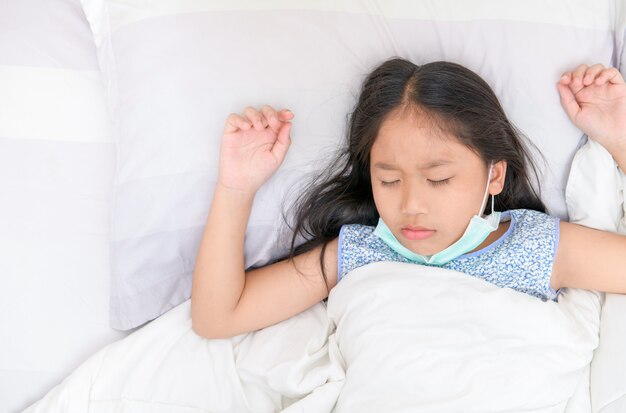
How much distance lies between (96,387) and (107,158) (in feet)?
1.41

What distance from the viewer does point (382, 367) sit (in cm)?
122

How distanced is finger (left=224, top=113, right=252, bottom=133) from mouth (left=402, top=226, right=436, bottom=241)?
12.8 inches

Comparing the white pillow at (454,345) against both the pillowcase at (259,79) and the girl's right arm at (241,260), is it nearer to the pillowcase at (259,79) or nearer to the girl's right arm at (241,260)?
the girl's right arm at (241,260)

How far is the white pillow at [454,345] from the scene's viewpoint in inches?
47.0

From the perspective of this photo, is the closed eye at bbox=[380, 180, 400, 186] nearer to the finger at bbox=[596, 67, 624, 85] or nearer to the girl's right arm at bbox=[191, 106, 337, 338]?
the girl's right arm at bbox=[191, 106, 337, 338]

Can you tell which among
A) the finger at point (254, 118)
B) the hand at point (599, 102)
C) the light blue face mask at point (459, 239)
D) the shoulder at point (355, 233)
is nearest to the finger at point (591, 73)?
the hand at point (599, 102)

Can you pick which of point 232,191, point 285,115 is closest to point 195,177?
point 232,191

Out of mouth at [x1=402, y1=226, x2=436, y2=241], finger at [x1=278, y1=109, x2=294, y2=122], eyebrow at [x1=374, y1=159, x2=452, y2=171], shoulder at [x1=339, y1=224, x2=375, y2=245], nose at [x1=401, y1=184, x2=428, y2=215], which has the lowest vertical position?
shoulder at [x1=339, y1=224, x2=375, y2=245]

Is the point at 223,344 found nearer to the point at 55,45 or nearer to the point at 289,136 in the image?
the point at 289,136

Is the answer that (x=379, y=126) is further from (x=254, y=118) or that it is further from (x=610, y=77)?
(x=610, y=77)

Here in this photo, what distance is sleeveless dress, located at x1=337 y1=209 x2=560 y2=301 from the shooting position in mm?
1325

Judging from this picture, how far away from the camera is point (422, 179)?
124 cm

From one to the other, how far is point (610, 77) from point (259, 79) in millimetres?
640

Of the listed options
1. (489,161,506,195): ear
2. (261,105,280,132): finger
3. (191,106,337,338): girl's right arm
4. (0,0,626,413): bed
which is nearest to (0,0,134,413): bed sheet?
(0,0,626,413): bed
